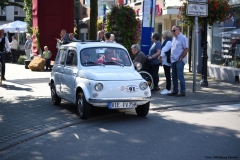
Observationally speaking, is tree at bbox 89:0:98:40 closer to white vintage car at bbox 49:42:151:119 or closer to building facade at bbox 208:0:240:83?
building facade at bbox 208:0:240:83

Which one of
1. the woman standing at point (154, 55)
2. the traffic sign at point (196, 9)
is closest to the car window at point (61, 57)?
the woman standing at point (154, 55)

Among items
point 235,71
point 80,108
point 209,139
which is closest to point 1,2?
point 80,108

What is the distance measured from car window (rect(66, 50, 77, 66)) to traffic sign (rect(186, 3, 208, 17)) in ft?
14.0

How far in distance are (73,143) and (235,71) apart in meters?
11.1

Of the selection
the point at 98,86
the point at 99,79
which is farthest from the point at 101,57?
the point at 98,86

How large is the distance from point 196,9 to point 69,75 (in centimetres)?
506

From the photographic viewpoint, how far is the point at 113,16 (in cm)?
1869

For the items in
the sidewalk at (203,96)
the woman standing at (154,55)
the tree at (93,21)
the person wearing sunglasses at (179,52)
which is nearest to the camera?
the sidewalk at (203,96)

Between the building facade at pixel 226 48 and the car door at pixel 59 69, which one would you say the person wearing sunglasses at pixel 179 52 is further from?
the building facade at pixel 226 48

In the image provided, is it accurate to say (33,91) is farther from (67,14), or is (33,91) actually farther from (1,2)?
(67,14)

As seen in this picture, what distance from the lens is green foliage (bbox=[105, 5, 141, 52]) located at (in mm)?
18547

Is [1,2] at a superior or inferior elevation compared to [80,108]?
superior

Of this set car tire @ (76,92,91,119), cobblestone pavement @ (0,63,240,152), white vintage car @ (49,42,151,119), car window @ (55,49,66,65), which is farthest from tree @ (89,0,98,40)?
car tire @ (76,92,91,119)

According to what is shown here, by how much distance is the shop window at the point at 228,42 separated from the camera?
18.1 metres
